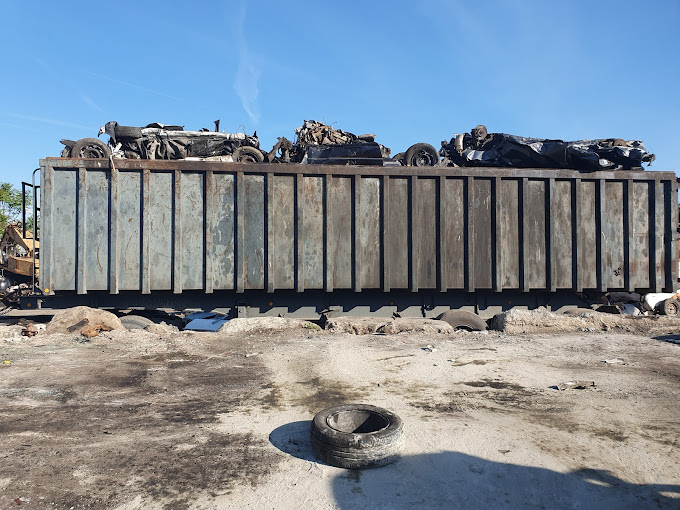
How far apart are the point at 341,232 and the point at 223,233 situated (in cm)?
202

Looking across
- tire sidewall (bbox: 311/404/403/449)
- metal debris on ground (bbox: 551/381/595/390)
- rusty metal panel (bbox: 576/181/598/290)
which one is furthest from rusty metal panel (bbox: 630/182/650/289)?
tire sidewall (bbox: 311/404/403/449)

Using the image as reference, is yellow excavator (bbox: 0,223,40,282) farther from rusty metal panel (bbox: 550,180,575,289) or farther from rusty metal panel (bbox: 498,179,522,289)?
rusty metal panel (bbox: 550,180,575,289)

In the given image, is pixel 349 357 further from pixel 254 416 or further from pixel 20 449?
pixel 20 449

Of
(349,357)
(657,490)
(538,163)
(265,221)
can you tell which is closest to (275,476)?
(657,490)

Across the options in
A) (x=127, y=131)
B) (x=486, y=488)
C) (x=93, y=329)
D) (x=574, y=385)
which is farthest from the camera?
(x=127, y=131)

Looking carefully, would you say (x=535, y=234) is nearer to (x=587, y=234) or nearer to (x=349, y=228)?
(x=587, y=234)

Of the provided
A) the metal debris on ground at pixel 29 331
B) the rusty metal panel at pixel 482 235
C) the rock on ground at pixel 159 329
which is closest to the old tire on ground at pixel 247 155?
the rock on ground at pixel 159 329

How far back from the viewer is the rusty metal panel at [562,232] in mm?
7652

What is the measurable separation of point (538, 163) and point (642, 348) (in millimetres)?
3601

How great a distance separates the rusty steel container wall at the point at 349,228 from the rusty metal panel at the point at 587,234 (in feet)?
0.08

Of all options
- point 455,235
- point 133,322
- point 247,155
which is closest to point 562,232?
point 455,235

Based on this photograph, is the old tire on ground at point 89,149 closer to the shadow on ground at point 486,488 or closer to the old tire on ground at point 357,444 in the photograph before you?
the old tire on ground at point 357,444

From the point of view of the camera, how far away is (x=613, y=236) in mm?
7762

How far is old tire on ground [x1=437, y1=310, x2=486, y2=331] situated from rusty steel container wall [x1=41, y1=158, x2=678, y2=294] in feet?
1.53
